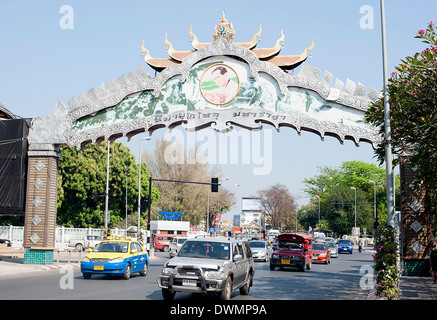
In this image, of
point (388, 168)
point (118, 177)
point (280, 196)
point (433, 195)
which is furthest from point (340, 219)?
point (388, 168)

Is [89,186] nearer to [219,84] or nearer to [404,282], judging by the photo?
[219,84]

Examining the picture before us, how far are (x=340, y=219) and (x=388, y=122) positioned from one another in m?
81.5

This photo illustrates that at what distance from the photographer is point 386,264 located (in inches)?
601

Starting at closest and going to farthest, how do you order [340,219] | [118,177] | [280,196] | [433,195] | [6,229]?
1. [433,195]
2. [6,229]
3. [118,177]
4. [340,219]
5. [280,196]

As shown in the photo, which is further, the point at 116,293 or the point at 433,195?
the point at 433,195

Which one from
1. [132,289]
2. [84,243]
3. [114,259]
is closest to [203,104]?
[114,259]

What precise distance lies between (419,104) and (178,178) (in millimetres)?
60439

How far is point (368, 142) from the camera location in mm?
24047

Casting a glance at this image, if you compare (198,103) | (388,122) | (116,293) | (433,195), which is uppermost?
(198,103)

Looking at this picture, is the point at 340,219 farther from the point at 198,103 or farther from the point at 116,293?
the point at 116,293

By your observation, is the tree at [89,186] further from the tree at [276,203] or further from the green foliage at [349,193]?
the tree at [276,203]
